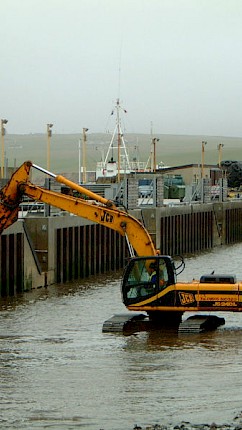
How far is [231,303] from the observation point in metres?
27.5

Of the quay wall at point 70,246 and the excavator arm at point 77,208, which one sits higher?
the excavator arm at point 77,208

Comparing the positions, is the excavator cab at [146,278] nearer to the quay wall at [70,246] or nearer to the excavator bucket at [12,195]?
the excavator bucket at [12,195]

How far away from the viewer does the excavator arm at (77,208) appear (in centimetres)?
2866

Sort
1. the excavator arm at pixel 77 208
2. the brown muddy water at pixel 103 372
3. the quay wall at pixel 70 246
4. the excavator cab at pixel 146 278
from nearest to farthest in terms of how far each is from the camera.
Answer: the brown muddy water at pixel 103 372 < the excavator cab at pixel 146 278 < the excavator arm at pixel 77 208 < the quay wall at pixel 70 246

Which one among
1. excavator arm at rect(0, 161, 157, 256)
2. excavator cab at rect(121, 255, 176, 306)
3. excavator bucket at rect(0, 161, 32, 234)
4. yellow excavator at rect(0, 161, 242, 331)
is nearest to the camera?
yellow excavator at rect(0, 161, 242, 331)

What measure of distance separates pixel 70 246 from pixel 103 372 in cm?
2107

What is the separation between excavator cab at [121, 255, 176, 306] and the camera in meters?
27.8

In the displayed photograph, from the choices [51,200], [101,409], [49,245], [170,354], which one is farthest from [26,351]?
[49,245]

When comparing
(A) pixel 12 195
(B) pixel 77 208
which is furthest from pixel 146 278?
(A) pixel 12 195

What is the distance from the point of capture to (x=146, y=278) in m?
28.0

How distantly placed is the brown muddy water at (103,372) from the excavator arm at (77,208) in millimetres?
2546

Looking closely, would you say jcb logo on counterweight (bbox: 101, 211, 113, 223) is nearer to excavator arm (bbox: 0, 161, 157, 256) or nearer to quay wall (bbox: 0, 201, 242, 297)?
excavator arm (bbox: 0, 161, 157, 256)

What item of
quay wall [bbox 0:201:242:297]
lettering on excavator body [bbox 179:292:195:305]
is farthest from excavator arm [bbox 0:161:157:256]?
quay wall [bbox 0:201:242:297]

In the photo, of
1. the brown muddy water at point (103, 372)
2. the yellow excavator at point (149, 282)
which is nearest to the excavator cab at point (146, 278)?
the yellow excavator at point (149, 282)
